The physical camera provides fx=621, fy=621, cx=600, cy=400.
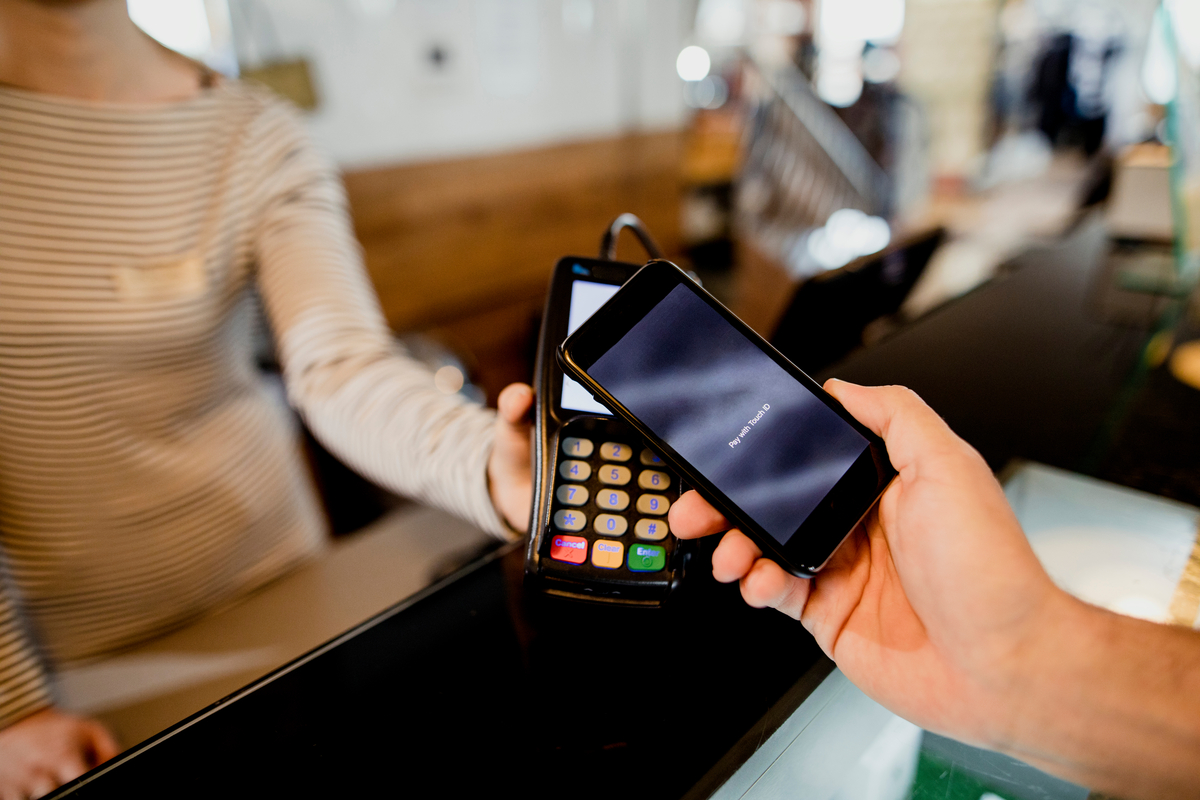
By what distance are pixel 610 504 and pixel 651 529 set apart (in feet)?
0.11

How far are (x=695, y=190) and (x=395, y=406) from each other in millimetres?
3154

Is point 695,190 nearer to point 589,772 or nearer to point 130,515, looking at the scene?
point 130,515

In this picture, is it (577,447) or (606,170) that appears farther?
(606,170)

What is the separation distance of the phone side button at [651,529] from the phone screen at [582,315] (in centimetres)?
8

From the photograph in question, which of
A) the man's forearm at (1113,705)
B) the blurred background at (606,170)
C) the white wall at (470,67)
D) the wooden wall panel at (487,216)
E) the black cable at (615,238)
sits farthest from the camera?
the wooden wall panel at (487,216)

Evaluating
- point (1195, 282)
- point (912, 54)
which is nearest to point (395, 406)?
point (1195, 282)

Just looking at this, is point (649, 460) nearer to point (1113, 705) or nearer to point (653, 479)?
point (653, 479)

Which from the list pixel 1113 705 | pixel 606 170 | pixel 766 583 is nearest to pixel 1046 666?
pixel 1113 705

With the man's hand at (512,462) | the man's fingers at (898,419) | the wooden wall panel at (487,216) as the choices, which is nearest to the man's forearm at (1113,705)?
the man's fingers at (898,419)

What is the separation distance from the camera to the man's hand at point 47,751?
42 centimetres

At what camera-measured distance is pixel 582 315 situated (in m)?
0.47

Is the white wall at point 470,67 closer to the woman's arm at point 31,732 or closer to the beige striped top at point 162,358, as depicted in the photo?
the beige striped top at point 162,358

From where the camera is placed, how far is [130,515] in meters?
0.69

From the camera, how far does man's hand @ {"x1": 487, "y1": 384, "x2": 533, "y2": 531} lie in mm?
470
